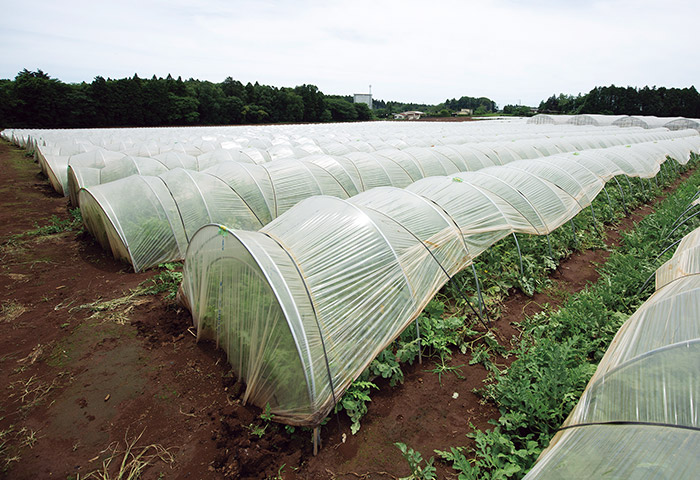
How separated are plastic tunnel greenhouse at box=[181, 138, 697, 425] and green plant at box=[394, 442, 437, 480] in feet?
3.80

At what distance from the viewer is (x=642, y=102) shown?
71188 mm

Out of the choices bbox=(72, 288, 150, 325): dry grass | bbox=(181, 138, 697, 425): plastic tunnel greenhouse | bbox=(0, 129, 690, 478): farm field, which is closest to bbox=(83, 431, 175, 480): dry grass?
bbox=(0, 129, 690, 478): farm field

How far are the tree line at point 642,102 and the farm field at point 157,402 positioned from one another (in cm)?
8950

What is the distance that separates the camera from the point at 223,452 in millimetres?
4438

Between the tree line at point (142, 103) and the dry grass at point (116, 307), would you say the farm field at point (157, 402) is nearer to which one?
the dry grass at point (116, 307)

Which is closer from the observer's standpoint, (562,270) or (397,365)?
(397,365)

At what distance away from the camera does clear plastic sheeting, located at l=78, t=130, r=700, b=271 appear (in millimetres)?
9594

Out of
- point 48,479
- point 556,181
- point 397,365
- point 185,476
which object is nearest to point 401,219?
point 397,365

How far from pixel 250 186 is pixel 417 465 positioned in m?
9.88

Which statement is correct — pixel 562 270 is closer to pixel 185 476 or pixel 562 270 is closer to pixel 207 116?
pixel 185 476

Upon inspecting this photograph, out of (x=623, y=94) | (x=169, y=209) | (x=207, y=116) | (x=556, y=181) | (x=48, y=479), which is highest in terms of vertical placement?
(x=623, y=94)

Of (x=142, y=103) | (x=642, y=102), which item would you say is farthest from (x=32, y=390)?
(x=642, y=102)

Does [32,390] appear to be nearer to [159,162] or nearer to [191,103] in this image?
[159,162]

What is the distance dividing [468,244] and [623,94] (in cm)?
9182
